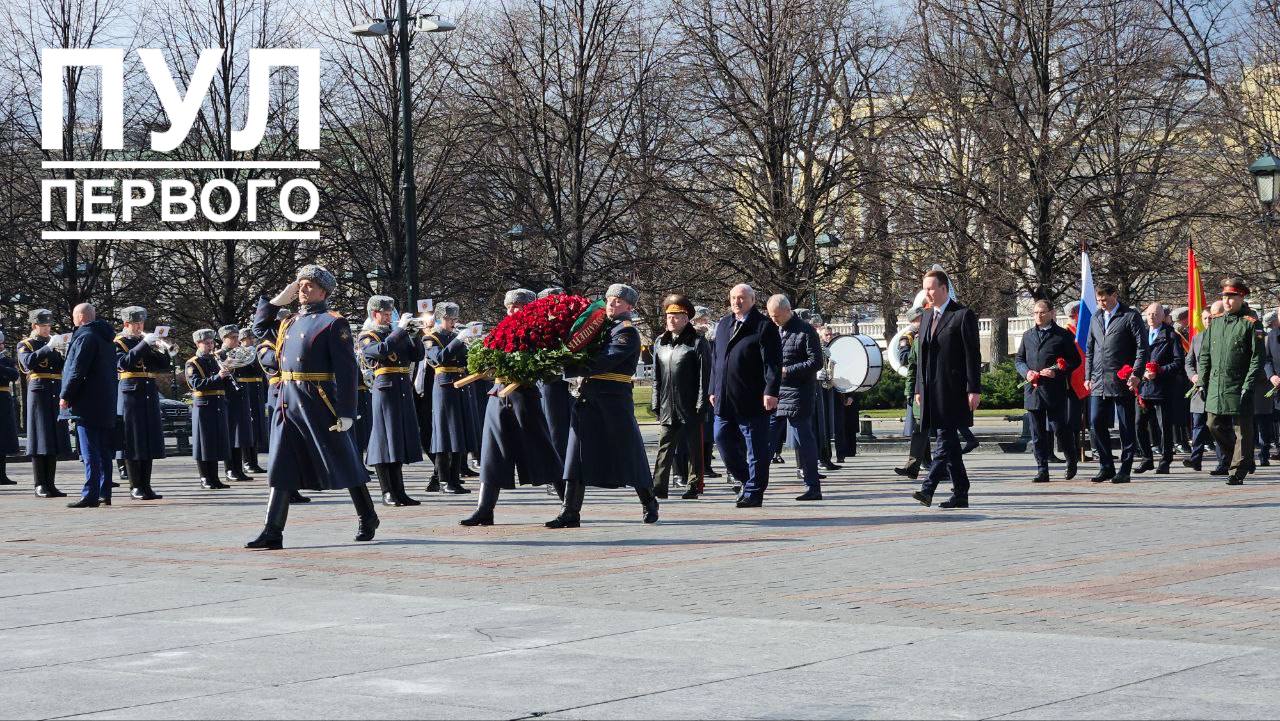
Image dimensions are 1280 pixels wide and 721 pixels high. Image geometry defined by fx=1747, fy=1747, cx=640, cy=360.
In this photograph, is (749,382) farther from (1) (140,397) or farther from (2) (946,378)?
(1) (140,397)

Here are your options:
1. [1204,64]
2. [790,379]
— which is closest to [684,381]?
[790,379]

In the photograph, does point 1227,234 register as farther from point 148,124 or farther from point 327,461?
point 327,461

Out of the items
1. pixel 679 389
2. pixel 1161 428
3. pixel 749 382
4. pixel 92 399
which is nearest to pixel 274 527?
pixel 749 382

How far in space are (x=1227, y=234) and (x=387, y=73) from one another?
54.6ft

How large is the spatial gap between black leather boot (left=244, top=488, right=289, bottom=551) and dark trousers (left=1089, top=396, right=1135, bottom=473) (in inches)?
334

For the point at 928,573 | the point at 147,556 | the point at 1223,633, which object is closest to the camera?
the point at 1223,633

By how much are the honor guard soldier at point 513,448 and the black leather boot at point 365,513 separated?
1.06 metres

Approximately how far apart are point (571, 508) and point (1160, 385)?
8.79 meters

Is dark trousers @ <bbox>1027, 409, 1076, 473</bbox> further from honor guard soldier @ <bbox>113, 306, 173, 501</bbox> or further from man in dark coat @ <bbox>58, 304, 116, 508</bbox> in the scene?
man in dark coat @ <bbox>58, 304, 116, 508</bbox>

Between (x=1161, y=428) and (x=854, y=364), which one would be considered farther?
(x=854, y=364)

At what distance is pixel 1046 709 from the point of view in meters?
5.57

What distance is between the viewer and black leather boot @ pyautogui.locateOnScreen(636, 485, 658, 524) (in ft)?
41.7

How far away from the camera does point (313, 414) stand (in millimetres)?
11297

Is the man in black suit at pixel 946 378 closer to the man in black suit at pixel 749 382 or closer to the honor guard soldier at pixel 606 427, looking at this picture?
the man in black suit at pixel 749 382
